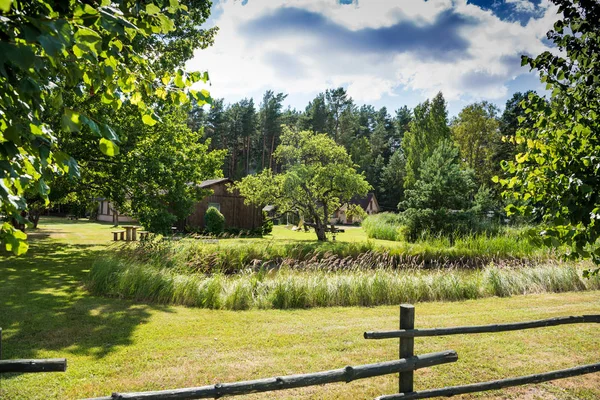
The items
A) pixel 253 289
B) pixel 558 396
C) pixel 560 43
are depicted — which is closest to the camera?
pixel 560 43

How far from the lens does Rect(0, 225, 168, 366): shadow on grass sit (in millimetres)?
5645

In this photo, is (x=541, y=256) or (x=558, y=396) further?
(x=541, y=256)

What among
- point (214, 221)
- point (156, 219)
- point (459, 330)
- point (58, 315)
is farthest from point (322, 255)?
point (214, 221)

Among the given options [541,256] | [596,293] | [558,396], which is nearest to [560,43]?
[558,396]

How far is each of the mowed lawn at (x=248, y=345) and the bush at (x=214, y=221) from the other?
15435 mm

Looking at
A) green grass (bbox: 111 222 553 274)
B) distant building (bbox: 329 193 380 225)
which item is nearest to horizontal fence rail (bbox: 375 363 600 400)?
green grass (bbox: 111 222 553 274)

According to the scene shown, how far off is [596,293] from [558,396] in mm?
7451

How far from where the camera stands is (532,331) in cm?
711

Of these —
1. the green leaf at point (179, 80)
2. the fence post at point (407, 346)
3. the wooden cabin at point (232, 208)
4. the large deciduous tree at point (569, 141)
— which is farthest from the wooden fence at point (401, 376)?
the wooden cabin at point (232, 208)

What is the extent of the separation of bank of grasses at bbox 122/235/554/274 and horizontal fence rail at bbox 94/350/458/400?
6870 mm

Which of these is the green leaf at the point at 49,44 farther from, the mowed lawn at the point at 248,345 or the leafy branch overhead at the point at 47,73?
the mowed lawn at the point at 248,345

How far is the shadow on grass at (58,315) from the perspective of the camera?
18.5 ft

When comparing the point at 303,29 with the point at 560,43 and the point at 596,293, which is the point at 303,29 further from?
the point at 596,293

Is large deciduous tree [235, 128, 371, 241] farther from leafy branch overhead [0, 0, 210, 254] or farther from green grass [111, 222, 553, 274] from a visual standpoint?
leafy branch overhead [0, 0, 210, 254]
